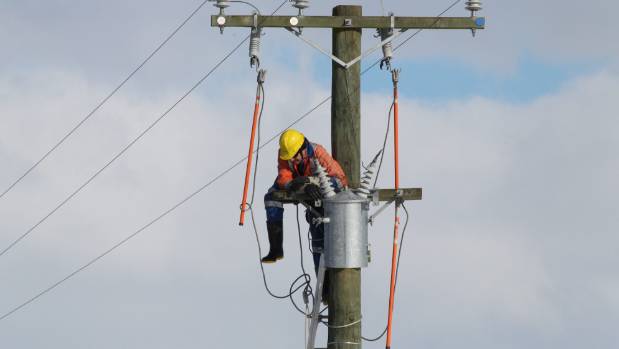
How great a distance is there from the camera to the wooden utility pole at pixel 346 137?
1666 centimetres

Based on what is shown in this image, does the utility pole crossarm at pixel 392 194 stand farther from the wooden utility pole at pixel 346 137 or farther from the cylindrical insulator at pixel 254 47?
the cylindrical insulator at pixel 254 47

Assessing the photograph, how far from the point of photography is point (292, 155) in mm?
16828

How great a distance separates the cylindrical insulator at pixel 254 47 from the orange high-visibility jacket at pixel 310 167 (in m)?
1.02

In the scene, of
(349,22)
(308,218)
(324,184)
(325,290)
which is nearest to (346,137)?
(324,184)

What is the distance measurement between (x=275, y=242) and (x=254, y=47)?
2100 mm

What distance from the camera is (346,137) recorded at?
16828 mm

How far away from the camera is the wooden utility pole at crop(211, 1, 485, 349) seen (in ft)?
54.6

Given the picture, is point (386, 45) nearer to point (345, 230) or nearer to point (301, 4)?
point (301, 4)

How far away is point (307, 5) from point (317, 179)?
5.92ft

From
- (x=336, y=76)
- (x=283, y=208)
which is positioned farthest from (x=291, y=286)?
(x=336, y=76)

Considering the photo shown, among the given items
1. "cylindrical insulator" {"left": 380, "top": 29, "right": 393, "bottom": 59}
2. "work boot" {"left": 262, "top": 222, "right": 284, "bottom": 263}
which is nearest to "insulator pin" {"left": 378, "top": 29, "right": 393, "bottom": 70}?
"cylindrical insulator" {"left": 380, "top": 29, "right": 393, "bottom": 59}

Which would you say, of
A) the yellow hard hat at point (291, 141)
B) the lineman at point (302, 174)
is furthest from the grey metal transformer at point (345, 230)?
the yellow hard hat at point (291, 141)

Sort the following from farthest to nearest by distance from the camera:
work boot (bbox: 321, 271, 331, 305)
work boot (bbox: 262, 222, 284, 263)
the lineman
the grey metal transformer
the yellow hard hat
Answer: work boot (bbox: 262, 222, 284, 263), work boot (bbox: 321, 271, 331, 305), the yellow hard hat, the lineman, the grey metal transformer

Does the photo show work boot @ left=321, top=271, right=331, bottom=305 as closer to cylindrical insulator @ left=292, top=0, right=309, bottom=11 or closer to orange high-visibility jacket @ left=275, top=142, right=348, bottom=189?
orange high-visibility jacket @ left=275, top=142, right=348, bottom=189
